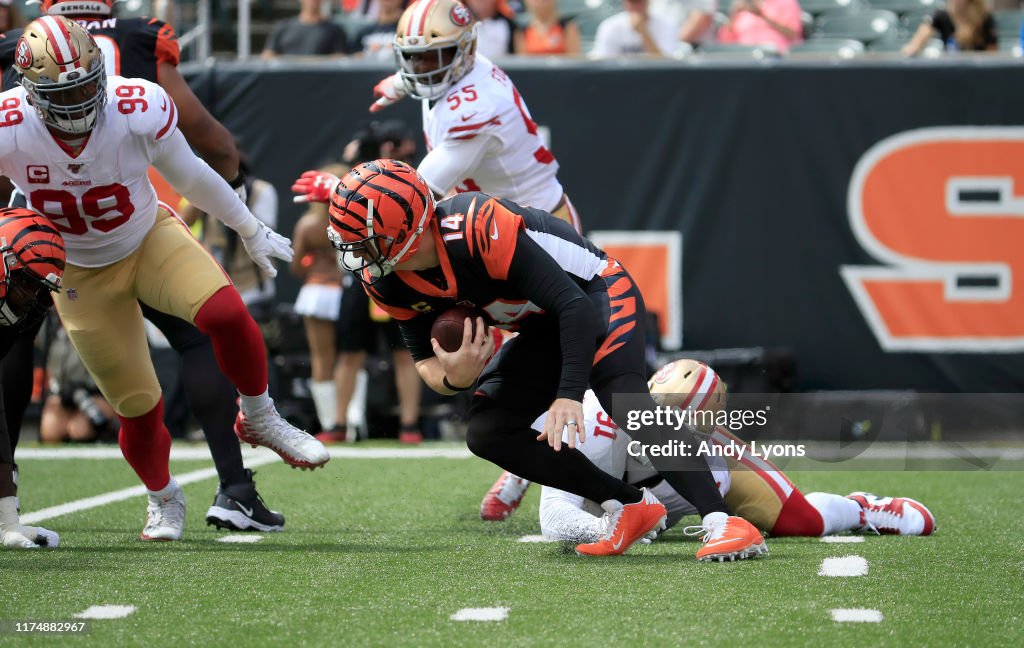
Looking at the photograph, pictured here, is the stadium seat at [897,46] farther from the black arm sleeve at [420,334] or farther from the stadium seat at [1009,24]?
the black arm sleeve at [420,334]

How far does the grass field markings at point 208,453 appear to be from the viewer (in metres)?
7.03

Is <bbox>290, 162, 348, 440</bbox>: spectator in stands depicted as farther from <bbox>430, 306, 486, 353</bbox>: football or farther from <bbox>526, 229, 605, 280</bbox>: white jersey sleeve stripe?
<bbox>430, 306, 486, 353</bbox>: football

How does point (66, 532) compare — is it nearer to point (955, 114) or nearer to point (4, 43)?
point (4, 43)

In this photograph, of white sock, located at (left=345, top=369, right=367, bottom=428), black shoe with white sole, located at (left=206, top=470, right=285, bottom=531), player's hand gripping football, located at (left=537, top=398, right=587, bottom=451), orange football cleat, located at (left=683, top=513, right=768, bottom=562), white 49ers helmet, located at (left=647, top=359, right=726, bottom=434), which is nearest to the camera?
player's hand gripping football, located at (left=537, top=398, right=587, bottom=451)

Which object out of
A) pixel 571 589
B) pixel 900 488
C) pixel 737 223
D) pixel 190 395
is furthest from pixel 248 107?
pixel 571 589

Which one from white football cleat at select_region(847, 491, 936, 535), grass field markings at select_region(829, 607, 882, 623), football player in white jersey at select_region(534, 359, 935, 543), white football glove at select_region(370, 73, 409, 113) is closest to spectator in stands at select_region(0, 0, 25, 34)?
white football glove at select_region(370, 73, 409, 113)

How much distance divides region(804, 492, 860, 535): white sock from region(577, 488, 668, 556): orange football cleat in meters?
0.69

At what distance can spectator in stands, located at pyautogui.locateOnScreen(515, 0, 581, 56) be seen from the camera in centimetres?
883

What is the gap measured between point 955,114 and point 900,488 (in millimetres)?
3027

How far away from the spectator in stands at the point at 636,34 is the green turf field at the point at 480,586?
4.25 metres

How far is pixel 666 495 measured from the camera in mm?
4523

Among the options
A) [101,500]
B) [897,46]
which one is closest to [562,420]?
[101,500]

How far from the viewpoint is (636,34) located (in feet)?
28.2

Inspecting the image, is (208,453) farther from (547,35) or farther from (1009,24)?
(1009,24)
